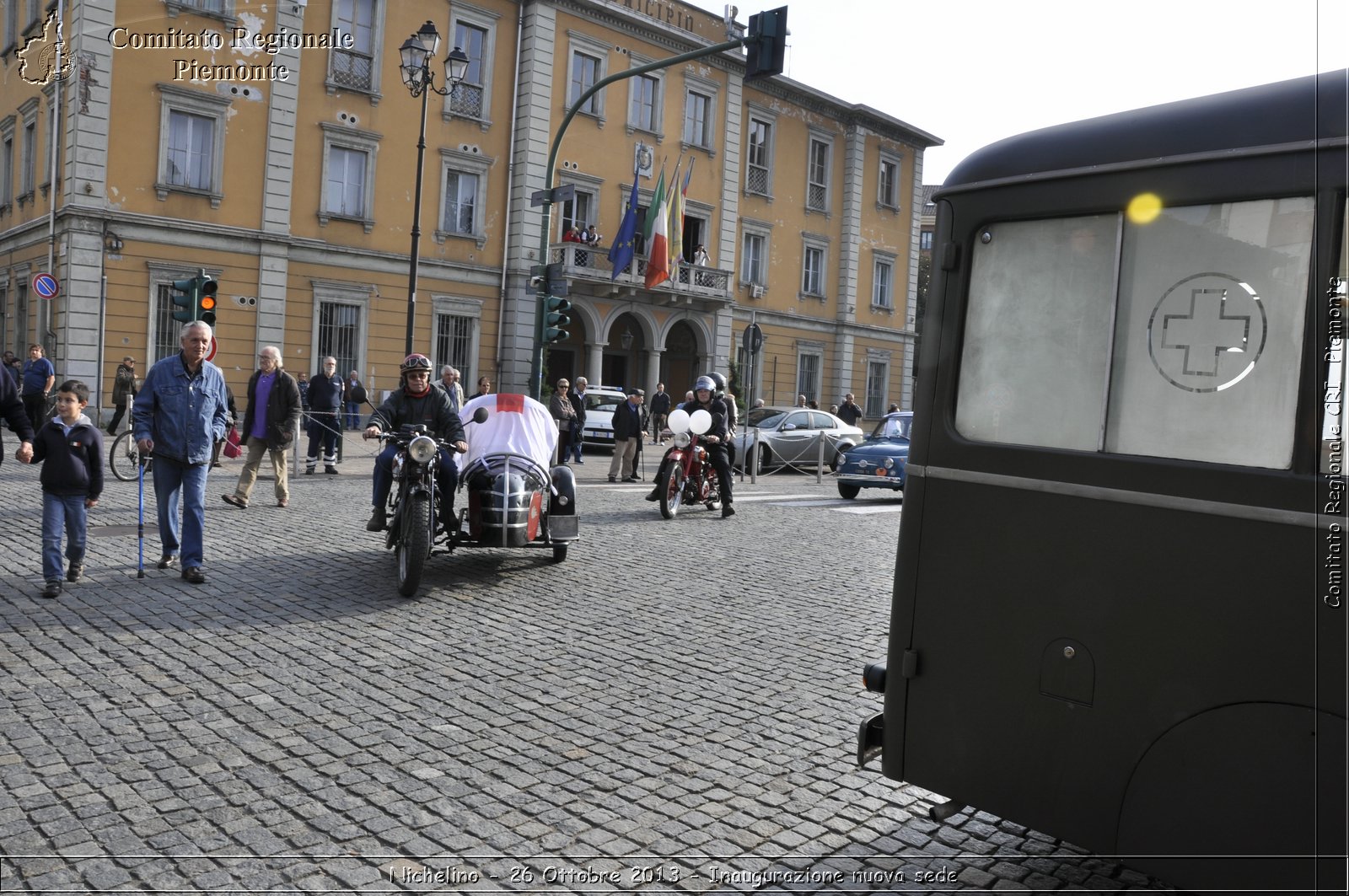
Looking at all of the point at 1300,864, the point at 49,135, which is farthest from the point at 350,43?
the point at 1300,864

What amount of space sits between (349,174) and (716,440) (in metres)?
18.0

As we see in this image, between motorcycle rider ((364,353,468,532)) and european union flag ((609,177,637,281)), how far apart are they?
22502 mm

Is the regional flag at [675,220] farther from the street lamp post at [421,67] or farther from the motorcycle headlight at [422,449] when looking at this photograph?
the motorcycle headlight at [422,449]

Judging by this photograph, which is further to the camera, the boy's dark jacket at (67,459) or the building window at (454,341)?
the building window at (454,341)

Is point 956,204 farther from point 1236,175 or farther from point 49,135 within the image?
point 49,135

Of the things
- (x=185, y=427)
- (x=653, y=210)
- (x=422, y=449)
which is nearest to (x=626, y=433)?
(x=422, y=449)

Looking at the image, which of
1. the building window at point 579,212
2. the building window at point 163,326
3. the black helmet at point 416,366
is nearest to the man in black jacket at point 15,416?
the black helmet at point 416,366

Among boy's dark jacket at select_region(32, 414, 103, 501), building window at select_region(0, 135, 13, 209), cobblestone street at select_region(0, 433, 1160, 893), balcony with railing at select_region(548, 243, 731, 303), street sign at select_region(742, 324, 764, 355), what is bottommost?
cobblestone street at select_region(0, 433, 1160, 893)

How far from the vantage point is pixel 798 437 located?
23.6 m

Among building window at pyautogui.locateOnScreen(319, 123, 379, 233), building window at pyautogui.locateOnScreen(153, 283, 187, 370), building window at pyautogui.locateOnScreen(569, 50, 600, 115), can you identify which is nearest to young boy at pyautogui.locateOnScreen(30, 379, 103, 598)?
building window at pyautogui.locateOnScreen(153, 283, 187, 370)

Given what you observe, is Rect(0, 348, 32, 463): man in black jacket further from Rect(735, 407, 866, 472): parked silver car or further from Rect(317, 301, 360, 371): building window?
Rect(317, 301, 360, 371): building window

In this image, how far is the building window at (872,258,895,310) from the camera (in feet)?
141

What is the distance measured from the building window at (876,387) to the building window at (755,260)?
7258 millimetres

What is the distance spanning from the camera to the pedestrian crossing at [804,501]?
15.8 meters
